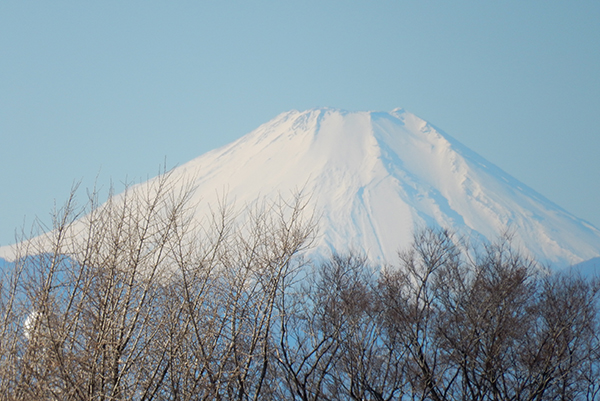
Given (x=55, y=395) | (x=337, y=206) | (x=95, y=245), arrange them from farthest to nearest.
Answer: (x=337, y=206)
(x=95, y=245)
(x=55, y=395)

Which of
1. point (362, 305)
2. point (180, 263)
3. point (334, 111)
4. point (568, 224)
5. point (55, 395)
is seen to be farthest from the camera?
point (334, 111)

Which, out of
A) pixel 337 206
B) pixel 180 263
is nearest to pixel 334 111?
pixel 337 206

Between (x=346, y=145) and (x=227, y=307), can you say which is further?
(x=346, y=145)

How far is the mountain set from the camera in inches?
3346

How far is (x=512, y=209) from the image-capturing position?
91375 millimetres

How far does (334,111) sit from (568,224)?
4354 centimetres

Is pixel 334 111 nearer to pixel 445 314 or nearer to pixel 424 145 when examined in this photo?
pixel 424 145

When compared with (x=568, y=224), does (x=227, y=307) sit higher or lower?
lower

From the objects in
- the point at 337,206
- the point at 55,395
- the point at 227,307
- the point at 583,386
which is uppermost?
the point at 337,206

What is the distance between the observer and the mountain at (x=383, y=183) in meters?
85.0

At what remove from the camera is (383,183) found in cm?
9469

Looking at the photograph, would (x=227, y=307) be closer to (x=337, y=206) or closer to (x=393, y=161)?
(x=337, y=206)

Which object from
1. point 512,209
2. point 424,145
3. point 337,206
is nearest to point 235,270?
point 337,206

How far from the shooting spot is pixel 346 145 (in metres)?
106
